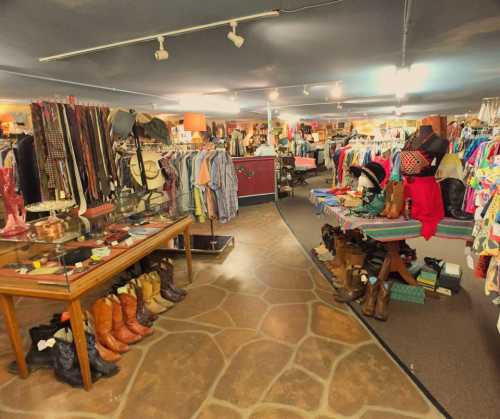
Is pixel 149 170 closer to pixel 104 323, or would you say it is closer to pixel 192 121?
pixel 104 323

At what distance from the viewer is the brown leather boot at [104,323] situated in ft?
7.11

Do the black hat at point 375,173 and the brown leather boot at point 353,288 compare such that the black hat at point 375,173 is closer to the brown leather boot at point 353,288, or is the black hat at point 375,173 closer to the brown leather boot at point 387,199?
the brown leather boot at point 387,199

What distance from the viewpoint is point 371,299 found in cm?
260

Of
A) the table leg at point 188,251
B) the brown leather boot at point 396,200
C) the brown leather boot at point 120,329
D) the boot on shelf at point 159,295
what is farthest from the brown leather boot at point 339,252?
the brown leather boot at point 120,329

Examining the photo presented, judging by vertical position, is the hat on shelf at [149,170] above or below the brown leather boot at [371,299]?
above

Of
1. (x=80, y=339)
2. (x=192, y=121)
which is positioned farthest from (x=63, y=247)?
(x=192, y=121)

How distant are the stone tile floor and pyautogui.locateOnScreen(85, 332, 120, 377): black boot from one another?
59mm

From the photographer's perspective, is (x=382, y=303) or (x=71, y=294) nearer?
(x=71, y=294)

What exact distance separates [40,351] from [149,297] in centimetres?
92

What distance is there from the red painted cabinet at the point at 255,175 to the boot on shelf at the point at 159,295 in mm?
4564

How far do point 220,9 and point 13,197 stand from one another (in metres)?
2.47

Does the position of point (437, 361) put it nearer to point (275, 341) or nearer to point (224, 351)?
point (275, 341)

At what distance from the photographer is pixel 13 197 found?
2199 millimetres

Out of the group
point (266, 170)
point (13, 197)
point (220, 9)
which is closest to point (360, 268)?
point (220, 9)
